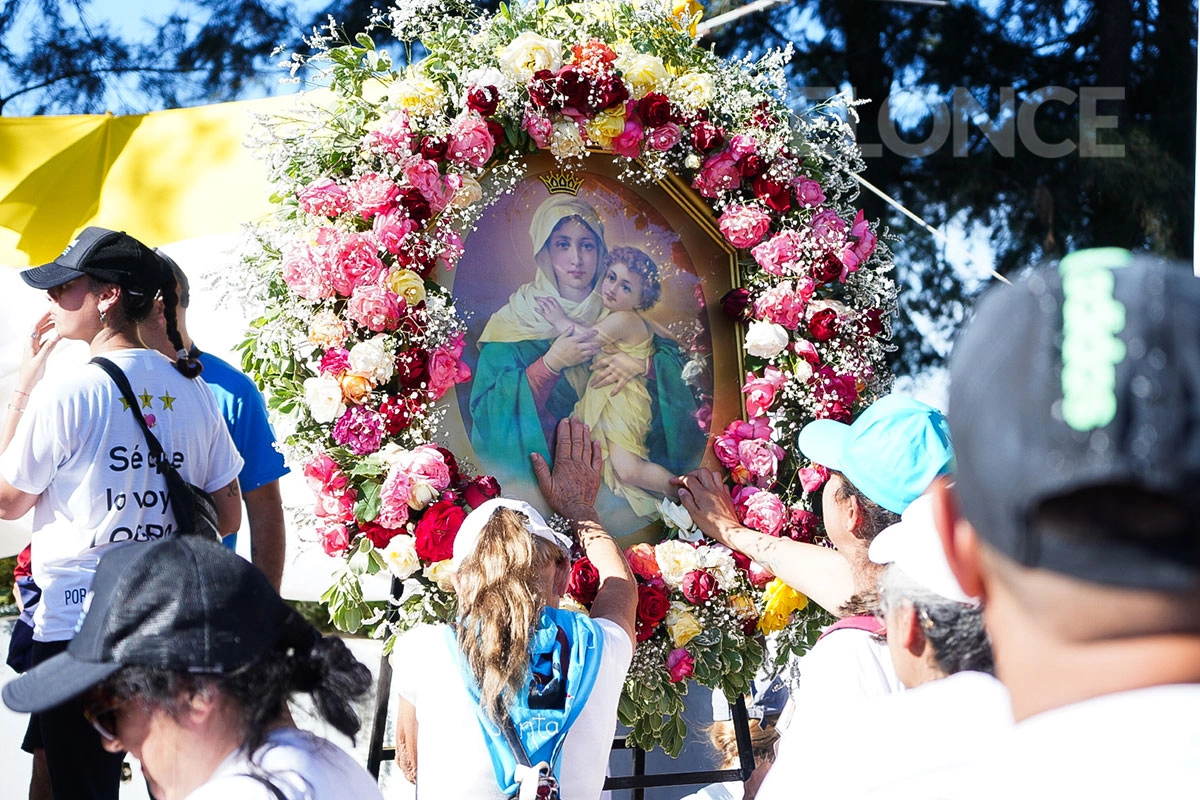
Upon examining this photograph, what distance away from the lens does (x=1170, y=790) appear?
79cm

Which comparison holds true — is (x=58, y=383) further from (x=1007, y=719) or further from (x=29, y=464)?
(x=1007, y=719)

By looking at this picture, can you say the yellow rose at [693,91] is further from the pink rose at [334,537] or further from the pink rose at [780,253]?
the pink rose at [334,537]

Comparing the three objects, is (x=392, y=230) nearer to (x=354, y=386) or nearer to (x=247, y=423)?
(x=354, y=386)

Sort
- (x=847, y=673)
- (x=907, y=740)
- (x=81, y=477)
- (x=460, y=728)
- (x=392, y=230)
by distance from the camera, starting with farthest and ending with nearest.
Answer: (x=392, y=230) → (x=81, y=477) → (x=460, y=728) → (x=847, y=673) → (x=907, y=740)

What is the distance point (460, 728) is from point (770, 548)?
1225 mm

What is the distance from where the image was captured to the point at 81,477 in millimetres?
2918

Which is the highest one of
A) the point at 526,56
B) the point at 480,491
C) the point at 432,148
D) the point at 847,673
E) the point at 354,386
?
the point at 526,56

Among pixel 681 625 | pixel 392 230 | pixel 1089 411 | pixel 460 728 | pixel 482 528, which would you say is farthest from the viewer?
pixel 681 625

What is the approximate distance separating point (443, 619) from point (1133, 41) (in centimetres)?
864

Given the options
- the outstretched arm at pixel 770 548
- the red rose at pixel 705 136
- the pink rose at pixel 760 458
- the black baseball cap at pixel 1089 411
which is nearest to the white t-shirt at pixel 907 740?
the black baseball cap at pixel 1089 411

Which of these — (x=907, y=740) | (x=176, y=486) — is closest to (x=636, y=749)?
(x=176, y=486)

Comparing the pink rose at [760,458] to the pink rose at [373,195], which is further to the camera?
the pink rose at [760,458]

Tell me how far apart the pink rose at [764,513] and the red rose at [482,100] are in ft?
4.63

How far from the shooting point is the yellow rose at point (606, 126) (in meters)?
3.45
